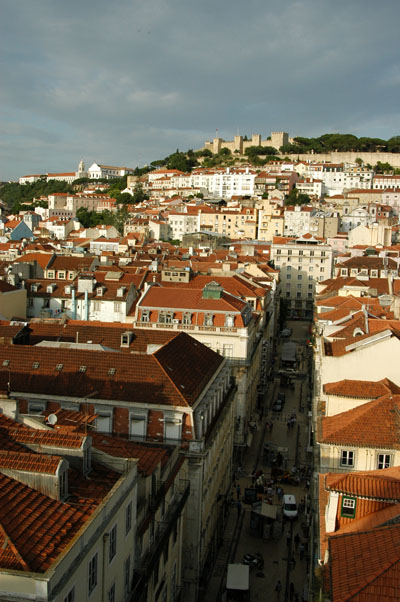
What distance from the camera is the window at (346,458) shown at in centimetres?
2483

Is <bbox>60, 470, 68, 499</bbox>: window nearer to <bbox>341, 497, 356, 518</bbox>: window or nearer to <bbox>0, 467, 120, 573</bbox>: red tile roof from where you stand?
<bbox>0, 467, 120, 573</bbox>: red tile roof

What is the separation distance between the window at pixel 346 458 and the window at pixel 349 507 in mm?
6315

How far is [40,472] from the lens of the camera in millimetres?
14086

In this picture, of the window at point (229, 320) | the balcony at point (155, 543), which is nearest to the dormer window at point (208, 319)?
the window at point (229, 320)

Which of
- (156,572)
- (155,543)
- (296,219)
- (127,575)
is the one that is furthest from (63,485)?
(296,219)

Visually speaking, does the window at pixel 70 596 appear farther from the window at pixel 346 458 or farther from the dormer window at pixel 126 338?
the dormer window at pixel 126 338

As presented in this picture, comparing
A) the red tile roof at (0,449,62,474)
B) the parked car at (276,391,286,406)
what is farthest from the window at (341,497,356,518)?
the parked car at (276,391,286,406)

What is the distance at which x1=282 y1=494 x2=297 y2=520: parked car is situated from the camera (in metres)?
33.3

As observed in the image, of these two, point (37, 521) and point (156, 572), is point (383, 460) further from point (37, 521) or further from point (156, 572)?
point (37, 521)

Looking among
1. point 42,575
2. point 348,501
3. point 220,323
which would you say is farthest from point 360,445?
point 220,323

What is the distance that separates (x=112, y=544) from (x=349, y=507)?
24.1 ft

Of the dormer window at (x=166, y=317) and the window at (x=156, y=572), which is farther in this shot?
the dormer window at (x=166, y=317)

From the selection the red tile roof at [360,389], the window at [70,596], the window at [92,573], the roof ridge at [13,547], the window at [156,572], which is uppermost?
the roof ridge at [13,547]

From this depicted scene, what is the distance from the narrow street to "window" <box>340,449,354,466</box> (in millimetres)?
5369
